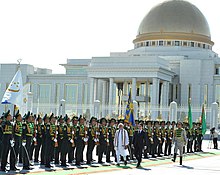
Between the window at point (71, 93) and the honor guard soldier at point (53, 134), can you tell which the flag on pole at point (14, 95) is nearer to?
the honor guard soldier at point (53, 134)

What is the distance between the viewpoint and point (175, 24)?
2211 inches

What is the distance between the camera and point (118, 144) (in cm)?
1736

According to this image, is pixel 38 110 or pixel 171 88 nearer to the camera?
pixel 38 110

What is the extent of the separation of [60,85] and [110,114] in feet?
39.2

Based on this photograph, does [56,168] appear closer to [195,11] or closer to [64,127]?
[64,127]

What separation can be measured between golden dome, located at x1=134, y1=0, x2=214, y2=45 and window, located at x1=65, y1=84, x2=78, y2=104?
9677 millimetres

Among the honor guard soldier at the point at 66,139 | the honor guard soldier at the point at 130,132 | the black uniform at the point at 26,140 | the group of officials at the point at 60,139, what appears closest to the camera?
the group of officials at the point at 60,139

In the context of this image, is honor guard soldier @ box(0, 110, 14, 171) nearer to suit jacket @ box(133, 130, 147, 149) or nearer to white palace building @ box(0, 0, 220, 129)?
suit jacket @ box(133, 130, 147, 149)

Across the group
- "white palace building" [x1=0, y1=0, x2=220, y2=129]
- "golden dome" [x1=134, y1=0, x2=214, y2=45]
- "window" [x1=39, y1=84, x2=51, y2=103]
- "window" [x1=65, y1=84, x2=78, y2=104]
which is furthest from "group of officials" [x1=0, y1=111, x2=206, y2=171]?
"golden dome" [x1=134, y1=0, x2=214, y2=45]

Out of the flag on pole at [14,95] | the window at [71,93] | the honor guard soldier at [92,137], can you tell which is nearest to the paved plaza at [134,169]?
the honor guard soldier at [92,137]

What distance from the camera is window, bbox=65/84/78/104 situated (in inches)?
2114

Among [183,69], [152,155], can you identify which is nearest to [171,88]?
[183,69]

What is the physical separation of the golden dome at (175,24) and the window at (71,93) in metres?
9.68

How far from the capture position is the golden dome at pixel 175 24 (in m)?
55.9
